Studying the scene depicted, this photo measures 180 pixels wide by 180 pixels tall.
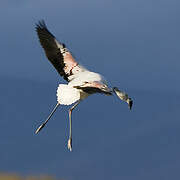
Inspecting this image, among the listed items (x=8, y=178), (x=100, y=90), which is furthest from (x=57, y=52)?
(x=8, y=178)

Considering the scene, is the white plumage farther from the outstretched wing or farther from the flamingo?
the outstretched wing

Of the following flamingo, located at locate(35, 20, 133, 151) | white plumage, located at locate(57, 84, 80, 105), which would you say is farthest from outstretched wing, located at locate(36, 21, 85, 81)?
white plumage, located at locate(57, 84, 80, 105)

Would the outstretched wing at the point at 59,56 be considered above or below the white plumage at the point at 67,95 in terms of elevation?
above

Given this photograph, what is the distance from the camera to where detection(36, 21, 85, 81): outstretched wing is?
9.04 meters

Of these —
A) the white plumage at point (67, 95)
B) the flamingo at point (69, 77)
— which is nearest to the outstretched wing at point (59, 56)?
the flamingo at point (69, 77)

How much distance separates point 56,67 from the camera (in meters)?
9.17

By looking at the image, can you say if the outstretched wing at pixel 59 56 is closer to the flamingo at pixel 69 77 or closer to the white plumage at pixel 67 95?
the flamingo at pixel 69 77

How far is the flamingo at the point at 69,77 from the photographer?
8.05 meters

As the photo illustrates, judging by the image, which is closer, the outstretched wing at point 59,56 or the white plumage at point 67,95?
the white plumage at point 67,95

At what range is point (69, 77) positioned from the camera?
898cm

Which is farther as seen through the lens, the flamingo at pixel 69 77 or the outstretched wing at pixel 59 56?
the outstretched wing at pixel 59 56

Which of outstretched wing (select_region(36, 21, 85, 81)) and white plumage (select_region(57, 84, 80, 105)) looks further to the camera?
outstretched wing (select_region(36, 21, 85, 81))

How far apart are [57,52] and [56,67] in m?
0.27

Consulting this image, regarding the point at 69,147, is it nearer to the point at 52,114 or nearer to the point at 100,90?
the point at 52,114
